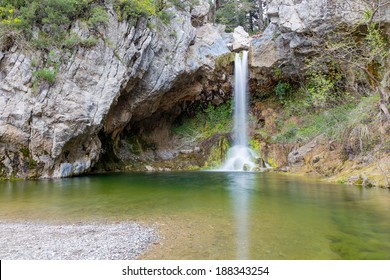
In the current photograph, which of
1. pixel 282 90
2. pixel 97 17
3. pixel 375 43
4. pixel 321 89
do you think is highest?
pixel 97 17

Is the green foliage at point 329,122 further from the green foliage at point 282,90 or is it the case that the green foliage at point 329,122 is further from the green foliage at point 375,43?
the green foliage at point 375,43

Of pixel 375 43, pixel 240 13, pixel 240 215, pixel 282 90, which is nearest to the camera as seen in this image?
pixel 240 215

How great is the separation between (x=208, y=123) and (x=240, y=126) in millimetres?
2753

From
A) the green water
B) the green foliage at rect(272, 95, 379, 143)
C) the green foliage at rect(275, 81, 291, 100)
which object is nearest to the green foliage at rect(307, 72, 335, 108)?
the green foliage at rect(272, 95, 379, 143)

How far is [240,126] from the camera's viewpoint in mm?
22266

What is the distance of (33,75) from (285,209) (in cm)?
1348

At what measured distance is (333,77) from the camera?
62.5ft

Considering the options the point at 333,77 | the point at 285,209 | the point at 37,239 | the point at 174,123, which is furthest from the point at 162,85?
the point at 37,239

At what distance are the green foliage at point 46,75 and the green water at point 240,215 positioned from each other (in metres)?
6.04

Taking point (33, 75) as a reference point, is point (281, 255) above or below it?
below

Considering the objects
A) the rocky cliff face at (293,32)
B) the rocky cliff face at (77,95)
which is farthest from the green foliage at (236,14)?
the rocky cliff face at (77,95)

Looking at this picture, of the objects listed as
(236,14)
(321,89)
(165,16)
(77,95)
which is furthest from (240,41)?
(77,95)

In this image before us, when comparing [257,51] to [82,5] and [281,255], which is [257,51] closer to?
[82,5]

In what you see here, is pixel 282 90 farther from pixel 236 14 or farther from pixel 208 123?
pixel 236 14
